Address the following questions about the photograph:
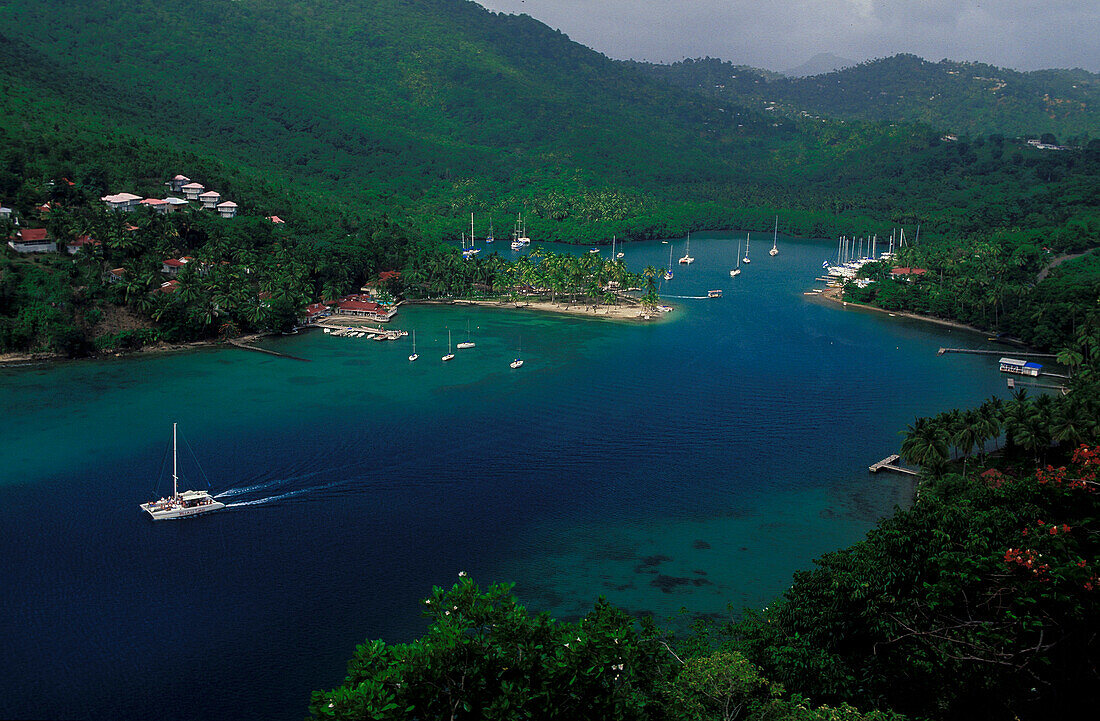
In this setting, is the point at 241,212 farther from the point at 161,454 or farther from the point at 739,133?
the point at 739,133

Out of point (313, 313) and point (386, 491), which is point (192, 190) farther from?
point (386, 491)

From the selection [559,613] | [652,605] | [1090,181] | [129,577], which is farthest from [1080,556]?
[1090,181]

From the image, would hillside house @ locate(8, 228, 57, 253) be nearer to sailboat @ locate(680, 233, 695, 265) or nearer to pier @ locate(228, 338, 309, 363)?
pier @ locate(228, 338, 309, 363)

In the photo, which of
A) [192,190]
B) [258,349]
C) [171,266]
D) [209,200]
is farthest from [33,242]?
[192,190]

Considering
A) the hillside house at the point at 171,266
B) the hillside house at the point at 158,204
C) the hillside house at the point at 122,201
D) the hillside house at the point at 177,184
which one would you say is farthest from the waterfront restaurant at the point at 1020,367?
the hillside house at the point at 177,184

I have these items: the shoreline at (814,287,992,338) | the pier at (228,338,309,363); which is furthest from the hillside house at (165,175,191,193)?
the shoreline at (814,287,992,338)

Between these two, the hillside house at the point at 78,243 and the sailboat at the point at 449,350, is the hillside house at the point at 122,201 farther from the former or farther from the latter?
the sailboat at the point at 449,350
